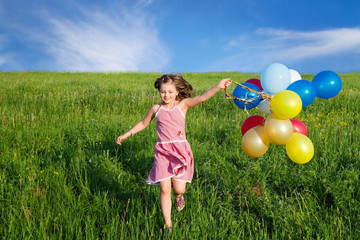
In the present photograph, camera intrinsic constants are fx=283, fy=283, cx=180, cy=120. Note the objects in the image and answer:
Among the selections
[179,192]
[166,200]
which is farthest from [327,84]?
[166,200]

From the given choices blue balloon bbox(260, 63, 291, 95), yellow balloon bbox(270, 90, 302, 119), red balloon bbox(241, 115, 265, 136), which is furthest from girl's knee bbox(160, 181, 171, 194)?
blue balloon bbox(260, 63, 291, 95)

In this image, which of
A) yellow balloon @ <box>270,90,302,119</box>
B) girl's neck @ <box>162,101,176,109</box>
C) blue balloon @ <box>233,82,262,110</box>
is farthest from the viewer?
girl's neck @ <box>162,101,176,109</box>

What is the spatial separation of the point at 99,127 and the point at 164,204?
2.70 metres

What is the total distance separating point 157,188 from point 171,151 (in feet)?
2.19

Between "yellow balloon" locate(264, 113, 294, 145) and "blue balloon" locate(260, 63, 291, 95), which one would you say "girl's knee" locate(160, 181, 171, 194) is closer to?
"yellow balloon" locate(264, 113, 294, 145)

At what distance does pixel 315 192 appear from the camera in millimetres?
3150

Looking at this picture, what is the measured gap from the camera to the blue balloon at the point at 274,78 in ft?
9.23

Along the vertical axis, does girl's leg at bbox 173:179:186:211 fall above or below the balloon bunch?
below

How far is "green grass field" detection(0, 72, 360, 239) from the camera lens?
8.57 ft

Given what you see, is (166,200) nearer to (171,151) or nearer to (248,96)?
(171,151)

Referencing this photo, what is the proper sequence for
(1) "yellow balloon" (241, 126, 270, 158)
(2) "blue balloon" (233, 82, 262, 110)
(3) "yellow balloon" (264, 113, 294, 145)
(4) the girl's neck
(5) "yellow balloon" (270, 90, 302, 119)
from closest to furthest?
(5) "yellow balloon" (270, 90, 302, 119), (3) "yellow balloon" (264, 113, 294, 145), (1) "yellow balloon" (241, 126, 270, 158), (2) "blue balloon" (233, 82, 262, 110), (4) the girl's neck

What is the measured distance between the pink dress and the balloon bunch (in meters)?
0.58

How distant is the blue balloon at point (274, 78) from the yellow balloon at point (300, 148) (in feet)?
1.69

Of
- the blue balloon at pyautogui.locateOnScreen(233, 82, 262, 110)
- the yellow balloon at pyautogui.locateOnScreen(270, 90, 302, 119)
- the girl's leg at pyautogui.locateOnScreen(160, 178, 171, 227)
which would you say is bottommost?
the girl's leg at pyautogui.locateOnScreen(160, 178, 171, 227)
